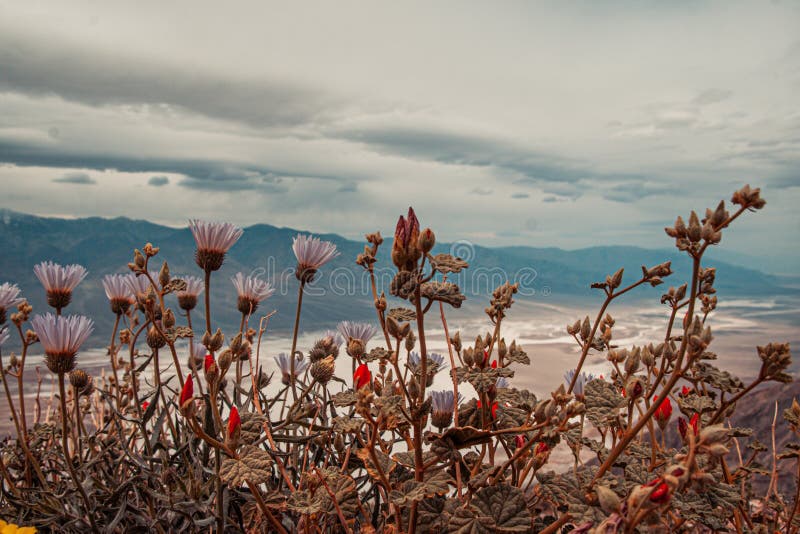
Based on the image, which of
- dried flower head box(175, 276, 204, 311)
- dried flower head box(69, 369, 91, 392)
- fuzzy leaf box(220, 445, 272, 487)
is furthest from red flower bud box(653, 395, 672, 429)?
dried flower head box(69, 369, 91, 392)

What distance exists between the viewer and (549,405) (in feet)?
3.14

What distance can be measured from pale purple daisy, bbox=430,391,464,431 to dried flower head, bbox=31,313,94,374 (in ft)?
3.47

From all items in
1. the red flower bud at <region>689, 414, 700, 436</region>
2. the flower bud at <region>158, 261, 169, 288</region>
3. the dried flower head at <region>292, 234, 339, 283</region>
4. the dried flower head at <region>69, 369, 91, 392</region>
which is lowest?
the dried flower head at <region>69, 369, 91, 392</region>

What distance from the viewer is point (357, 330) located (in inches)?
76.2

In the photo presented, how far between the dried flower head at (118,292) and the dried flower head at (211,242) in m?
0.57

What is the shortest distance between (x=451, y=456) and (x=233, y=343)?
56 cm

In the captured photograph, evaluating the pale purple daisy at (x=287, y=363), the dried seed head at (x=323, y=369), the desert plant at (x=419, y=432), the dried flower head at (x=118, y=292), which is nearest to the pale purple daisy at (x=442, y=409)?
the desert plant at (x=419, y=432)

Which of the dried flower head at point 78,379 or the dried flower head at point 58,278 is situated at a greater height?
the dried flower head at point 58,278

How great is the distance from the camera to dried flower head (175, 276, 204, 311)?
2088mm

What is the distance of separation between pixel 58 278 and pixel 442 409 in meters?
1.64

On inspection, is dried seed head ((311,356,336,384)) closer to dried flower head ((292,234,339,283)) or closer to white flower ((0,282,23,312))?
dried flower head ((292,234,339,283))

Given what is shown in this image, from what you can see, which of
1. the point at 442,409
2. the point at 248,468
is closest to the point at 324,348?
the point at 442,409

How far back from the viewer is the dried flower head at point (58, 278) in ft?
6.98

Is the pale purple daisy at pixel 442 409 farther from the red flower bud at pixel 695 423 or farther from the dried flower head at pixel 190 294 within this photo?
the dried flower head at pixel 190 294
